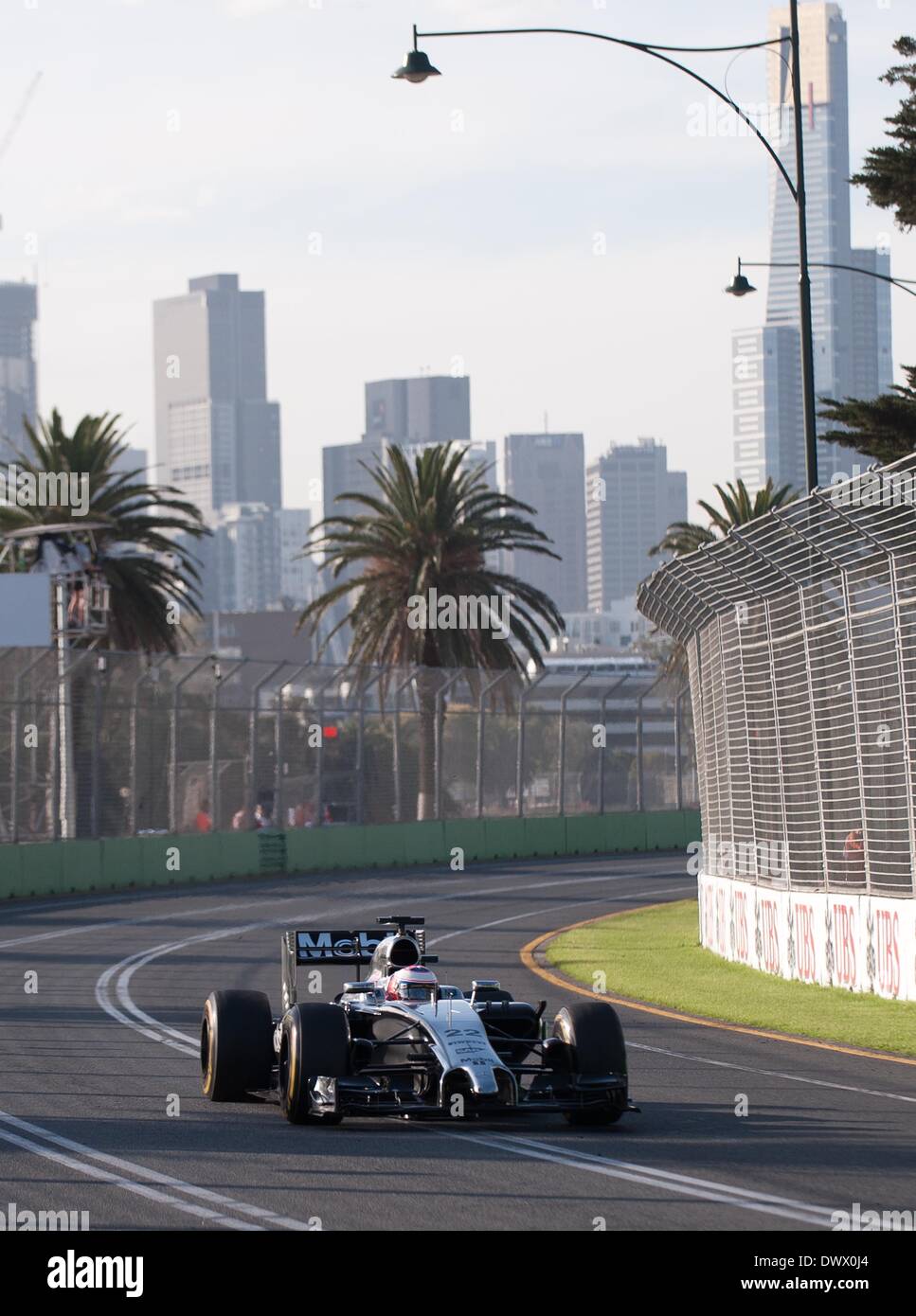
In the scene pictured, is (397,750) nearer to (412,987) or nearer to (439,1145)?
(412,987)

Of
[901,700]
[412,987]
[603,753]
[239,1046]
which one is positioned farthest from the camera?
[603,753]

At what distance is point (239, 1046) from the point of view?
471 inches

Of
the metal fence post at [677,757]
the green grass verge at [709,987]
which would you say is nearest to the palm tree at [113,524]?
the metal fence post at [677,757]

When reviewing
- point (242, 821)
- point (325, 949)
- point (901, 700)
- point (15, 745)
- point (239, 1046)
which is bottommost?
point (239, 1046)

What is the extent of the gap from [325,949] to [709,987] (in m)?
7.85

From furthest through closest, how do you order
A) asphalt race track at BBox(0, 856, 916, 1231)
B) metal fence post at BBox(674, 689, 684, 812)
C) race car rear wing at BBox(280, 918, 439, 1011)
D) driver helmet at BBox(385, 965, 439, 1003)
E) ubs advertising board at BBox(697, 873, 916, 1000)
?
metal fence post at BBox(674, 689, 684, 812) < ubs advertising board at BBox(697, 873, 916, 1000) < race car rear wing at BBox(280, 918, 439, 1011) < driver helmet at BBox(385, 965, 439, 1003) < asphalt race track at BBox(0, 856, 916, 1231)

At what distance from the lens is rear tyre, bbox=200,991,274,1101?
12.0 m

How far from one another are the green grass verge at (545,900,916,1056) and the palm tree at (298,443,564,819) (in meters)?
20.3

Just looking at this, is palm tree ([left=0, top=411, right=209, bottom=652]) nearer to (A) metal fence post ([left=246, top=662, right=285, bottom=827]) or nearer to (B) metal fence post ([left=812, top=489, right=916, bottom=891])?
(A) metal fence post ([left=246, top=662, right=285, bottom=827])

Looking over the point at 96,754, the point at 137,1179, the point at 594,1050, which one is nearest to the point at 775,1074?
the point at 594,1050

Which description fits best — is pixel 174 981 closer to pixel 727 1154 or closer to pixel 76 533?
pixel 727 1154

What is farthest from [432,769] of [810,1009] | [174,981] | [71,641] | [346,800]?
[810,1009]

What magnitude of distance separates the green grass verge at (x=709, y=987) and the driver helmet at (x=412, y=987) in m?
4.40

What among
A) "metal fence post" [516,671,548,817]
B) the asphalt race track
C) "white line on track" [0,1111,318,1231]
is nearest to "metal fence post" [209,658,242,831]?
"metal fence post" [516,671,548,817]
